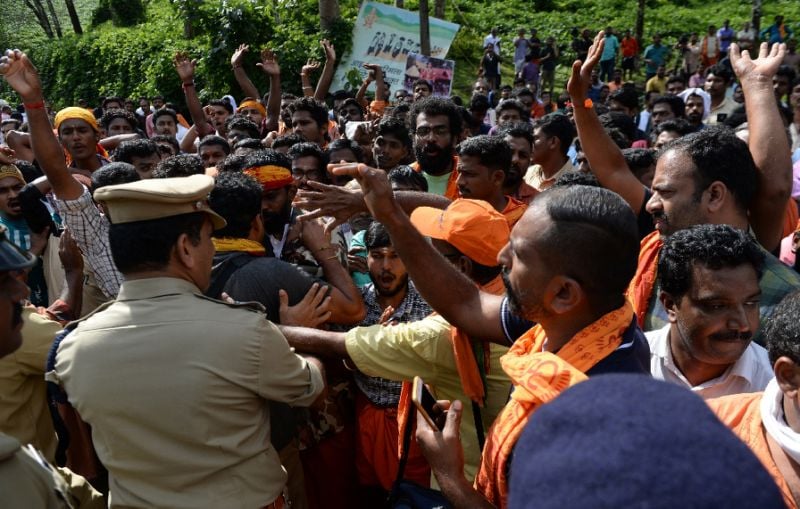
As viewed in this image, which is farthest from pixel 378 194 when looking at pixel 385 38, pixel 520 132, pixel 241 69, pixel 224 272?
pixel 385 38

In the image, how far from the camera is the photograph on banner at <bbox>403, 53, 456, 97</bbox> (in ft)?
39.2

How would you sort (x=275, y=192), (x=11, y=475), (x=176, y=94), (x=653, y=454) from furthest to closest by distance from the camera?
(x=176, y=94) → (x=275, y=192) → (x=11, y=475) → (x=653, y=454)

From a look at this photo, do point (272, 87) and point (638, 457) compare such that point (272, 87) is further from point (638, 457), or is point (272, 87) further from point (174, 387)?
point (638, 457)

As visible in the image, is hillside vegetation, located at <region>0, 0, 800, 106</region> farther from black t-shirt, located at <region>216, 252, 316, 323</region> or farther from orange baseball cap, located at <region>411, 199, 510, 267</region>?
orange baseball cap, located at <region>411, 199, 510, 267</region>

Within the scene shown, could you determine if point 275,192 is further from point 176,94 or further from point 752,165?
point 176,94

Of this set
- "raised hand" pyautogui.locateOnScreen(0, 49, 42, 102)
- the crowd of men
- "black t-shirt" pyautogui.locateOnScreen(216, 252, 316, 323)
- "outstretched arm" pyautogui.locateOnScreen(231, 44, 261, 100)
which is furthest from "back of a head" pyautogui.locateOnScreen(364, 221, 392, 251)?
"outstretched arm" pyautogui.locateOnScreen(231, 44, 261, 100)

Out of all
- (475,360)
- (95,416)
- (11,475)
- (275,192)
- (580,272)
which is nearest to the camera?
(11,475)

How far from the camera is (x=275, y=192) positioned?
12.0 feet

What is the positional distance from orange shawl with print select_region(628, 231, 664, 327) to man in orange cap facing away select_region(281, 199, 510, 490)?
Result: 64 cm

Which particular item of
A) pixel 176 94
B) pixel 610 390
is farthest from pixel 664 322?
pixel 176 94

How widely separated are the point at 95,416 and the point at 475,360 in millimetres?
1166

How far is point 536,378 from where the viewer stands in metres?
1.56

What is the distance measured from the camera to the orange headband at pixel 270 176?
11.8ft

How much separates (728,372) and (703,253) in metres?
0.41
